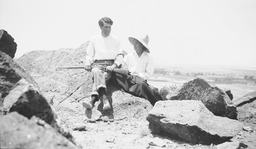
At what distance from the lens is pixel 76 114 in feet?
18.8

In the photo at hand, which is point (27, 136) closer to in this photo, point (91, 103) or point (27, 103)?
point (27, 103)

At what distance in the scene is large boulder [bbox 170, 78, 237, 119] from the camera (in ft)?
18.5

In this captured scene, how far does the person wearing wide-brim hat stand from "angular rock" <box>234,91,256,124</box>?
6.67 ft

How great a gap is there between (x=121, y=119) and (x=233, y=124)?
239 centimetres

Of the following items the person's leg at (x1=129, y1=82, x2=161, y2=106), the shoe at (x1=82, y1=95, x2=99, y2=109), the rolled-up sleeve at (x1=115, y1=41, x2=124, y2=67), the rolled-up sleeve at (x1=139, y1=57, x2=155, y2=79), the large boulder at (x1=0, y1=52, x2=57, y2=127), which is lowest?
the shoe at (x1=82, y1=95, x2=99, y2=109)

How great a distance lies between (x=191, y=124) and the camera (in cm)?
412

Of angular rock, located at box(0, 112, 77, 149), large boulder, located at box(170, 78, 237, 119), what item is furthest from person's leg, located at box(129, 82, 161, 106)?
angular rock, located at box(0, 112, 77, 149)

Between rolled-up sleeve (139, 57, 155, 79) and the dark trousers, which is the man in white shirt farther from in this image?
rolled-up sleeve (139, 57, 155, 79)

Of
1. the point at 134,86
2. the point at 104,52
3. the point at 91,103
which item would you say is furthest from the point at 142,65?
the point at 91,103

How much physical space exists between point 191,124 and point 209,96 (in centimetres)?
191

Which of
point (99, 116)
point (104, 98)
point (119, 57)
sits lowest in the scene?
point (99, 116)

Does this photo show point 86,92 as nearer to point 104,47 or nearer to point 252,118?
point 104,47

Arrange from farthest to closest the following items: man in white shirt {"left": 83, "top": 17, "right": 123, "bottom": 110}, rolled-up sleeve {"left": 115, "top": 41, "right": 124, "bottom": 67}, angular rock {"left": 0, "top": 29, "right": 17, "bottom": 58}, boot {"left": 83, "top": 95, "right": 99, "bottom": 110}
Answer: rolled-up sleeve {"left": 115, "top": 41, "right": 124, "bottom": 67}, man in white shirt {"left": 83, "top": 17, "right": 123, "bottom": 110}, boot {"left": 83, "top": 95, "right": 99, "bottom": 110}, angular rock {"left": 0, "top": 29, "right": 17, "bottom": 58}

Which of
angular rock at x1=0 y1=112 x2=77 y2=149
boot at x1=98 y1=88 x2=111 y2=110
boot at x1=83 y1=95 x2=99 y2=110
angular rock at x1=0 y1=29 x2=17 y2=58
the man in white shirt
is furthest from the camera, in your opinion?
the man in white shirt
